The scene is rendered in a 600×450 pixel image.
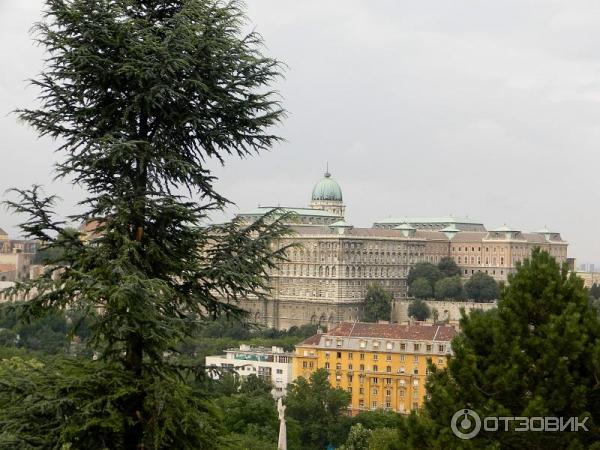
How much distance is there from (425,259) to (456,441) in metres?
106

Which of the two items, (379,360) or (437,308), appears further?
(437,308)

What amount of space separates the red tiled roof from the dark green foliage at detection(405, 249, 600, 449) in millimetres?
41546

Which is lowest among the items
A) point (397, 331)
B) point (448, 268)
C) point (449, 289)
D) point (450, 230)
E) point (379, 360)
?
point (379, 360)

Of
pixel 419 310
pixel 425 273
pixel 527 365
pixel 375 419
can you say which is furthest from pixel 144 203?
pixel 425 273

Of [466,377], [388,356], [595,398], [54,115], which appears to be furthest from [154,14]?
[388,356]

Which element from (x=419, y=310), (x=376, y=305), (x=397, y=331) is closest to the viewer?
(x=397, y=331)

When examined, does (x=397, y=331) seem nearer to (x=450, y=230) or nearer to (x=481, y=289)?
(x=481, y=289)

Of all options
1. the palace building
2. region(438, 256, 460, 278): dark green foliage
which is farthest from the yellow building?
region(438, 256, 460, 278): dark green foliage

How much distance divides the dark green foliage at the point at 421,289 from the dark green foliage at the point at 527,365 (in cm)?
9155

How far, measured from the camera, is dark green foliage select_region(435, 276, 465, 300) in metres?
103

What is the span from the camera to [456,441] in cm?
1224

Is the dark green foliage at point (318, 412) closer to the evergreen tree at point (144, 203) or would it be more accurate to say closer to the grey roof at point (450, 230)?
the evergreen tree at point (144, 203)

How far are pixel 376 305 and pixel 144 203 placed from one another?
3533 inches

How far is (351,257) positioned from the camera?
106m
